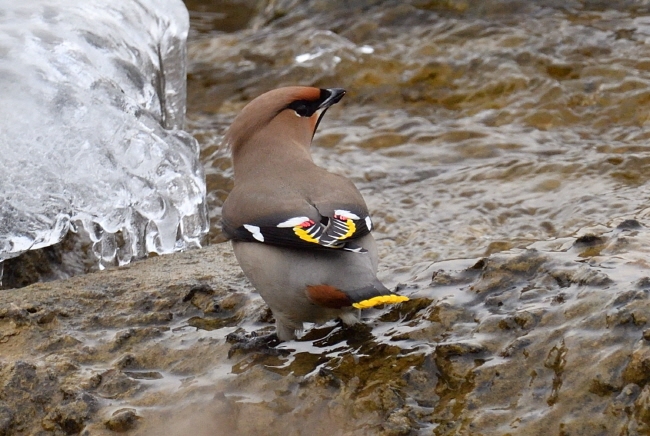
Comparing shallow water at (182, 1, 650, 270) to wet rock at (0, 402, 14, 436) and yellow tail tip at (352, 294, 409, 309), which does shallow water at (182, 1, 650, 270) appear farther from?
wet rock at (0, 402, 14, 436)

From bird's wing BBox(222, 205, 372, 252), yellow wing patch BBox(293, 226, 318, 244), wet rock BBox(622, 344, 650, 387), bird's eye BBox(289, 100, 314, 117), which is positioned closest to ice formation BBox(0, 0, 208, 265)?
bird's eye BBox(289, 100, 314, 117)

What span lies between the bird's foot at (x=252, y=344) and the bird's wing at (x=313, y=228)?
16.2 inches

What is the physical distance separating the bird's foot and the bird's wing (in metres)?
0.41

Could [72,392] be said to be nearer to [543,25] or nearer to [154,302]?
[154,302]

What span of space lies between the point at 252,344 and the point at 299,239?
1.53ft

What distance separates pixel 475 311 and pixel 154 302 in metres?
1.52

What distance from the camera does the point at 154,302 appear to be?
4.65 m

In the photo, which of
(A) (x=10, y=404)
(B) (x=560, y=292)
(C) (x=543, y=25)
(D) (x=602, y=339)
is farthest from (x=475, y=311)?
(C) (x=543, y=25)

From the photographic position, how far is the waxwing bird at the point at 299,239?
4027 millimetres

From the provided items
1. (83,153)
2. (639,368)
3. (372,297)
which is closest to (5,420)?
(372,297)

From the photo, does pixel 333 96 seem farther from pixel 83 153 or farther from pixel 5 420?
pixel 5 420

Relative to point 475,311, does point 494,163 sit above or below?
below

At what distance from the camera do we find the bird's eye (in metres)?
5.28

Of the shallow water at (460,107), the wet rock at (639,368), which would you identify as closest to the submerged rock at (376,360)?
the wet rock at (639,368)
